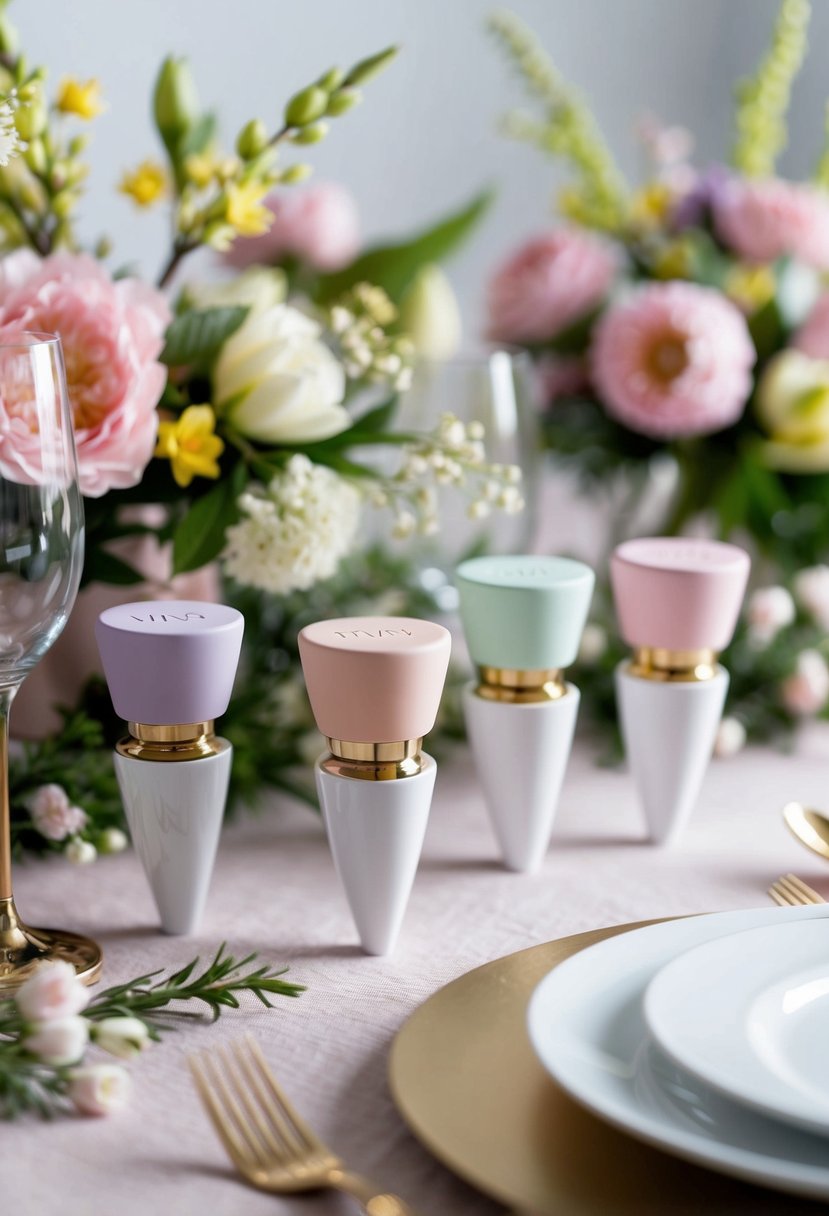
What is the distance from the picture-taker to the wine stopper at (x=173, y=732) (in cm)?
53

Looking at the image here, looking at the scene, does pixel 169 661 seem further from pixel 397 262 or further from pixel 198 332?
pixel 397 262

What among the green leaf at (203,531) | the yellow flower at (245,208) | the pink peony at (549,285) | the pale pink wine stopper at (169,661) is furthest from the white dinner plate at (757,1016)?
the pink peony at (549,285)

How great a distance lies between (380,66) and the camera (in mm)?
654

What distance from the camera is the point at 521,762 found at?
0.64m

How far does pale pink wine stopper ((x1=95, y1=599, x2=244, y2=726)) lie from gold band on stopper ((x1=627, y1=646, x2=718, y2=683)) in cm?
23

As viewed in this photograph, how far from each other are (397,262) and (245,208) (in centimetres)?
39

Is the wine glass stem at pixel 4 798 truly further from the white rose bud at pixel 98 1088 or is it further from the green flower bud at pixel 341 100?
the green flower bud at pixel 341 100

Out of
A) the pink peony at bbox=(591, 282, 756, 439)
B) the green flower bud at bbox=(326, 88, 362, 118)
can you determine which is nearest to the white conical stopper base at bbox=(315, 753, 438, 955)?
the green flower bud at bbox=(326, 88, 362, 118)

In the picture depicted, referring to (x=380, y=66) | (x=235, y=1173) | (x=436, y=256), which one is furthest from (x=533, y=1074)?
(x=436, y=256)

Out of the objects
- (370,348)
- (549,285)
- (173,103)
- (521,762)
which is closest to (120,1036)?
(521,762)

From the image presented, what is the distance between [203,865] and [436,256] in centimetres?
63

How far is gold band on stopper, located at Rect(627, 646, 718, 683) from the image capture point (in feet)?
2.21

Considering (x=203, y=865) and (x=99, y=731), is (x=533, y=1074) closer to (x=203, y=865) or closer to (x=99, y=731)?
(x=203, y=865)

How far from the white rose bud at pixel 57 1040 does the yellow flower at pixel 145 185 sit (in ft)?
1.53
